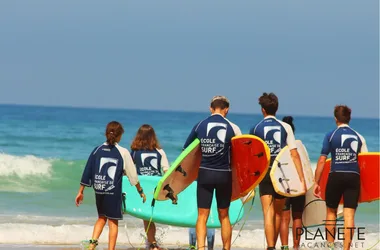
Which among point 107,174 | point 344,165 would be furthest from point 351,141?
point 107,174

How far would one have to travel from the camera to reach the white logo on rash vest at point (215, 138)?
7.94 m

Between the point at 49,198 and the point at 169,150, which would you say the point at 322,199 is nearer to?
the point at 49,198

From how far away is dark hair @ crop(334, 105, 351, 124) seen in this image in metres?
8.61

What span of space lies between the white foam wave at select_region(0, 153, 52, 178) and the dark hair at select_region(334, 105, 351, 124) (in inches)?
543

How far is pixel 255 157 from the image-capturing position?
8203mm

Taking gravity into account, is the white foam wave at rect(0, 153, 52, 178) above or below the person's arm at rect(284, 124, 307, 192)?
above

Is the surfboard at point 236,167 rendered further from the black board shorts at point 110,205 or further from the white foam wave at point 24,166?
the white foam wave at point 24,166

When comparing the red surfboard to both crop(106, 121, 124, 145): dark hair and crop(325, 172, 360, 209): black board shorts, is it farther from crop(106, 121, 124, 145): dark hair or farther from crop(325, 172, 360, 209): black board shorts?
crop(106, 121, 124, 145): dark hair

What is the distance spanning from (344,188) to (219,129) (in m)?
1.58

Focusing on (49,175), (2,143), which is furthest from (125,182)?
(2,143)

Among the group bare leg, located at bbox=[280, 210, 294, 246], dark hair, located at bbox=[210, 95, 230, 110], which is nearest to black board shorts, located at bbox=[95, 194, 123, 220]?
dark hair, located at bbox=[210, 95, 230, 110]

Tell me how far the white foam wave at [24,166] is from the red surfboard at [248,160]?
13.6 metres

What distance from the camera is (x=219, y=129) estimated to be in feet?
26.1

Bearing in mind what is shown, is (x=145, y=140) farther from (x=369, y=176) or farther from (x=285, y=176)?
(x=369, y=176)
